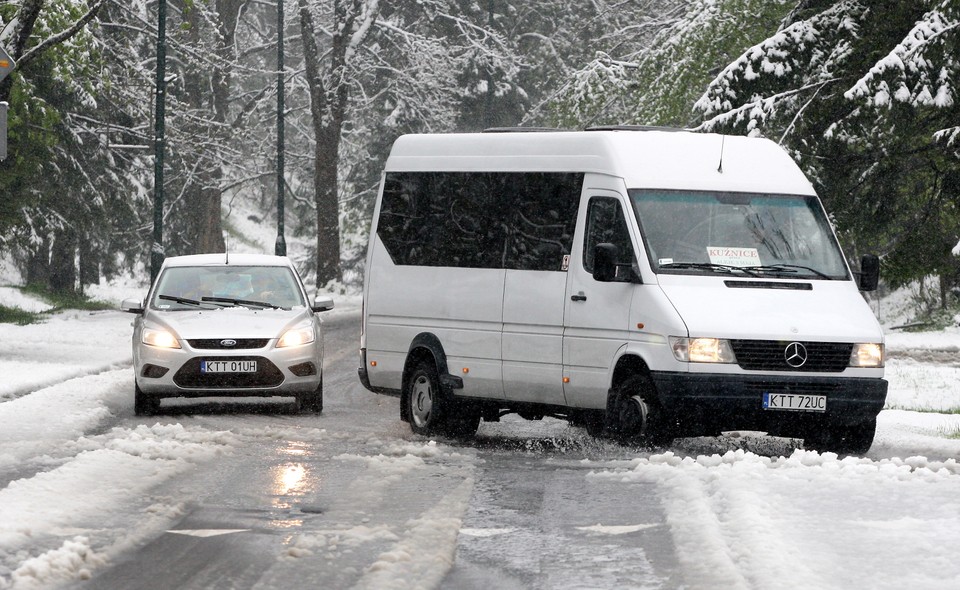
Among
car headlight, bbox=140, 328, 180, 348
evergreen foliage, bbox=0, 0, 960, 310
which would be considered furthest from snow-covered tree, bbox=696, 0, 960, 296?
car headlight, bbox=140, 328, 180, 348

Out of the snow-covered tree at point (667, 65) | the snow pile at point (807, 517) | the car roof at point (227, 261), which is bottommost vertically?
the snow pile at point (807, 517)

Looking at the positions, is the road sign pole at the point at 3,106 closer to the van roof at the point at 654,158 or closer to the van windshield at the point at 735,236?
the van roof at the point at 654,158

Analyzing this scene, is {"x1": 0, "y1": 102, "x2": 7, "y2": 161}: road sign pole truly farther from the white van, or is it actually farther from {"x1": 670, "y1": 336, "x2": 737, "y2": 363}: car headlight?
{"x1": 670, "y1": 336, "x2": 737, "y2": 363}: car headlight

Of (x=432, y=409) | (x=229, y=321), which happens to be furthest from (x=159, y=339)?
(x=432, y=409)

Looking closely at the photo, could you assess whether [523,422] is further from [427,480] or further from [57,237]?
[57,237]

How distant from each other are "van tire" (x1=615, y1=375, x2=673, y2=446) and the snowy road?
0.69 ft

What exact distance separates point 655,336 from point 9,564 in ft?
18.2

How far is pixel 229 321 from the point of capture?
53.7 ft

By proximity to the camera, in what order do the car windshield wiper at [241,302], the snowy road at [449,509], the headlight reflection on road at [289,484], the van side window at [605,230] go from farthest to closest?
the car windshield wiper at [241,302] → the van side window at [605,230] → the headlight reflection on road at [289,484] → the snowy road at [449,509]

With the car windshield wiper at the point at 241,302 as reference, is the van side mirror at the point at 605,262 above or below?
above

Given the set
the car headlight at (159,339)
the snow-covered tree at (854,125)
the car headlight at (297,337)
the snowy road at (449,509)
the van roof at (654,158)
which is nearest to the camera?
the snowy road at (449,509)

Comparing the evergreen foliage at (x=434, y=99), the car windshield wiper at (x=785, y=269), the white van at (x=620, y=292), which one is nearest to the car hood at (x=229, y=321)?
the white van at (x=620, y=292)

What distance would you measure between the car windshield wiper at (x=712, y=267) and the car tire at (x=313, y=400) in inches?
195

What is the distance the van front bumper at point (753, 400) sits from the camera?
11.8m
